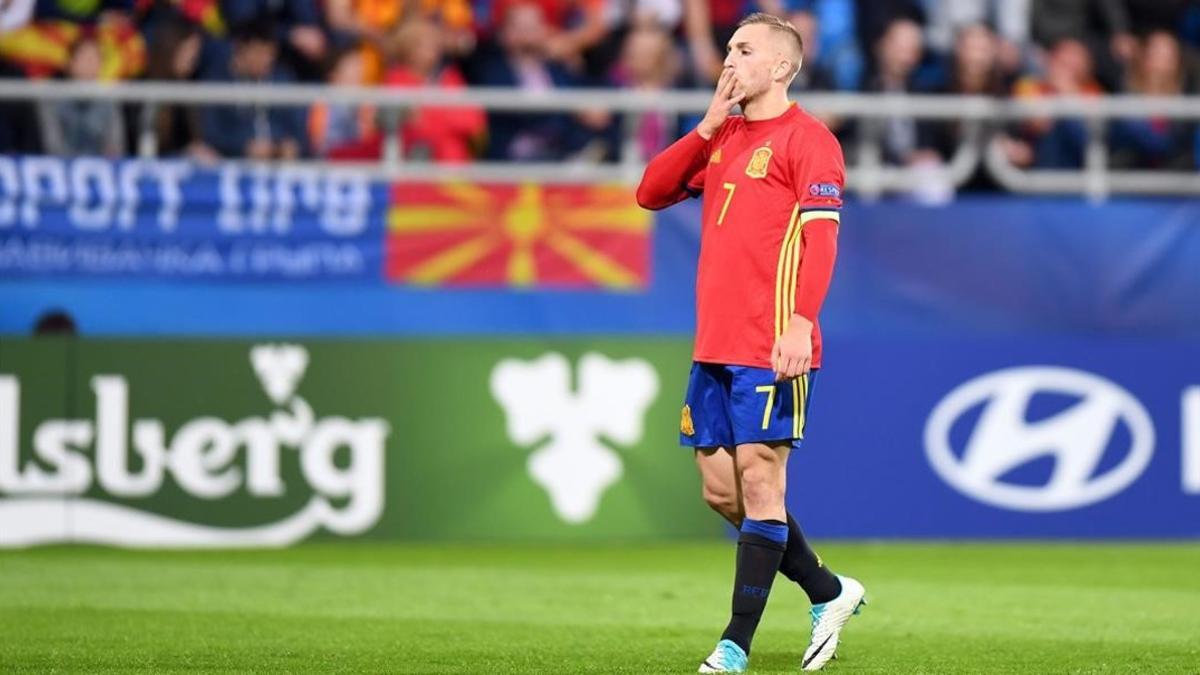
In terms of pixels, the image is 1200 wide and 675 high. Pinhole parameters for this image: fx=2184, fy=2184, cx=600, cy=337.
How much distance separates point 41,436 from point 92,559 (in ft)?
3.45

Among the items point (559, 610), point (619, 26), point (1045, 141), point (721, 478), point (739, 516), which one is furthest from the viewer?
point (619, 26)

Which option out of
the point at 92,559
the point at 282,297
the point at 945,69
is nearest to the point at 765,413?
the point at 92,559

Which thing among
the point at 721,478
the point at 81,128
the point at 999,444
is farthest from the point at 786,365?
the point at 81,128

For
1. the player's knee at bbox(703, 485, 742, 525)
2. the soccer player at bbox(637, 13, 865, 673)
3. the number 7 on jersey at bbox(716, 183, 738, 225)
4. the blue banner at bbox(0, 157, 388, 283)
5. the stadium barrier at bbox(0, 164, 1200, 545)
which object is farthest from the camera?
the blue banner at bbox(0, 157, 388, 283)

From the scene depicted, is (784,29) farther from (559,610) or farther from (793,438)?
(559,610)

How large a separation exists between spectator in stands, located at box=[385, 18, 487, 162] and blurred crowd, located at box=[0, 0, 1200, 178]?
1 cm

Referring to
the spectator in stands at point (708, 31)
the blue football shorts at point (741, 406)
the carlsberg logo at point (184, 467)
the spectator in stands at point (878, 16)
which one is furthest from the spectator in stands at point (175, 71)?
the blue football shorts at point (741, 406)

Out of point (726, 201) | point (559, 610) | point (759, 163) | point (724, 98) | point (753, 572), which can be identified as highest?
point (724, 98)

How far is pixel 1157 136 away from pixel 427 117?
200 inches

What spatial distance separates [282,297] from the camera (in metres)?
13.9

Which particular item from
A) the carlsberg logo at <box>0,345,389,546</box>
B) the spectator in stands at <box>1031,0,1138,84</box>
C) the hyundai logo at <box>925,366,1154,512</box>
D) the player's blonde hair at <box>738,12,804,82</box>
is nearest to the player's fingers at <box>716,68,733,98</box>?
the player's blonde hair at <box>738,12,804,82</box>

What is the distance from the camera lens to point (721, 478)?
7.59 m

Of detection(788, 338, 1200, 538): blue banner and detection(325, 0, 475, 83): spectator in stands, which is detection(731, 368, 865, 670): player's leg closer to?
detection(788, 338, 1200, 538): blue banner

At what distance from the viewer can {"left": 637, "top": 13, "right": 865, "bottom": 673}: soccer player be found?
7.36 meters
